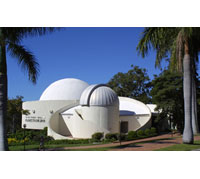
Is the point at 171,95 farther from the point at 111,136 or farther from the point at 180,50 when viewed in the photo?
the point at 180,50

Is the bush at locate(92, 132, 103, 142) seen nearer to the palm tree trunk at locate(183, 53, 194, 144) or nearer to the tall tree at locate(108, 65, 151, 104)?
the palm tree trunk at locate(183, 53, 194, 144)

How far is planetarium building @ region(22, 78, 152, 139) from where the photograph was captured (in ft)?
63.9

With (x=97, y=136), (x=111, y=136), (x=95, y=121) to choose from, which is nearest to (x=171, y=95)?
(x=111, y=136)

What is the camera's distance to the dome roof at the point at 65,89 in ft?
98.2

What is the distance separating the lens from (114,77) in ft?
148

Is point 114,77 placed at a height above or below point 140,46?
above

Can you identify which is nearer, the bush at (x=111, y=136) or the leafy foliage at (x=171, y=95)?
the bush at (x=111, y=136)

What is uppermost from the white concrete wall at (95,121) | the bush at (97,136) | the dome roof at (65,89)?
the dome roof at (65,89)

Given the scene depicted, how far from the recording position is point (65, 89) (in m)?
30.7

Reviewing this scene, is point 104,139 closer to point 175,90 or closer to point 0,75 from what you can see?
point 175,90

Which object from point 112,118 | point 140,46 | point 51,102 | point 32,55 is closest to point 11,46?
point 32,55

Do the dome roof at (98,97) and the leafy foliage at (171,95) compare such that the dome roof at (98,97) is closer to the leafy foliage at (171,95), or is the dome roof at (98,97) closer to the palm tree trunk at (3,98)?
the leafy foliage at (171,95)

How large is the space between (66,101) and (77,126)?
7.82 meters

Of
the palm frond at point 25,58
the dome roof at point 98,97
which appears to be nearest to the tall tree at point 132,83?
the dome roof at point 98,97
